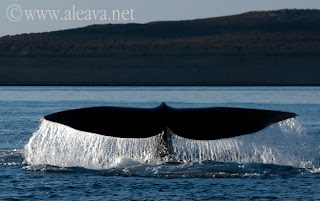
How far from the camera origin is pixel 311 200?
8.02m

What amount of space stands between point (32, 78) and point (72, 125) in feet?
329

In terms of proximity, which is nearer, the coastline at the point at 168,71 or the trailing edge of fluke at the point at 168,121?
the trailing edge of fluke at the point at 168,121

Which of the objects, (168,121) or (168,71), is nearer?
(168,121)

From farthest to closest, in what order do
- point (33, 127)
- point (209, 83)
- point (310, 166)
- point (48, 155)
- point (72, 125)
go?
point (209, 83) → point (33, 127) → point (48, 155) → point (310, 166) → point (72, 125)

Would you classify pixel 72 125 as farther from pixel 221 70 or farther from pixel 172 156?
pixel 221 70

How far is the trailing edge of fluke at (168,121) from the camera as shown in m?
8.02

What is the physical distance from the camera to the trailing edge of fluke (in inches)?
316

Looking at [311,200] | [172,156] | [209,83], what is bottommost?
[311,200]

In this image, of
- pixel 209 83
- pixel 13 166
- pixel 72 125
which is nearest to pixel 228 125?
pixel 72 125

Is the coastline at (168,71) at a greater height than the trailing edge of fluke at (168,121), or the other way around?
the coastline at (168,71)

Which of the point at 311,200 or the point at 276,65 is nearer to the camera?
the point at 311,200

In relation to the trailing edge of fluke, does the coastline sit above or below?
above

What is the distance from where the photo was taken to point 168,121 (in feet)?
27.2

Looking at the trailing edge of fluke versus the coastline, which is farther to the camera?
the coastline
